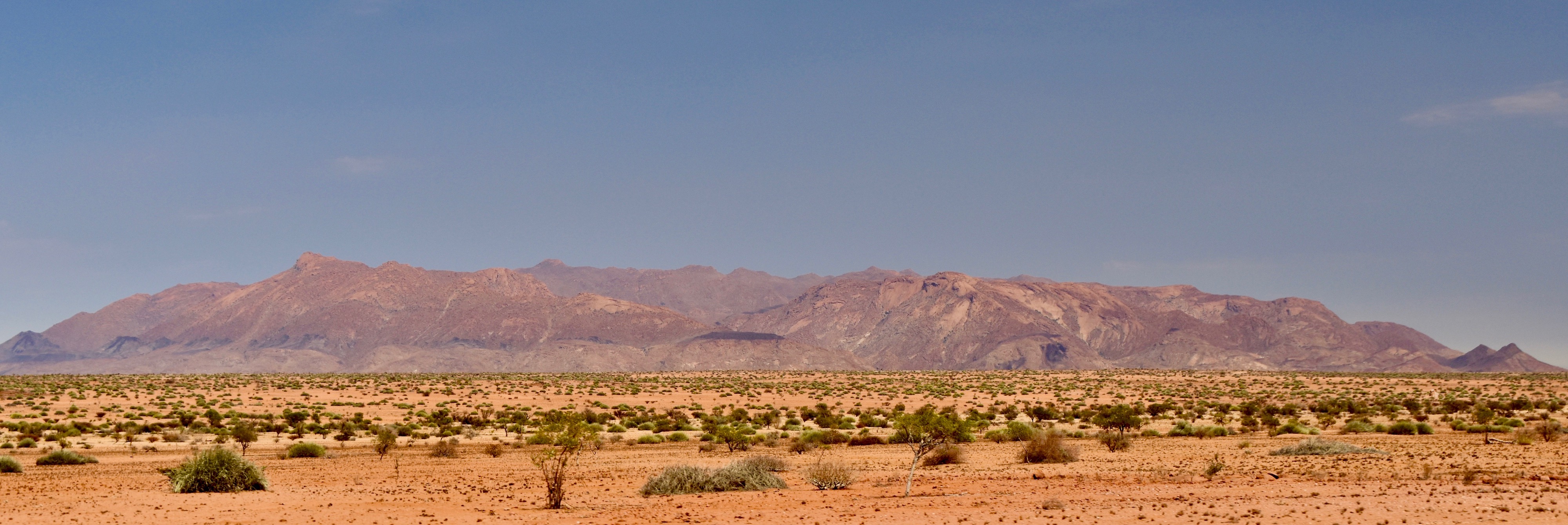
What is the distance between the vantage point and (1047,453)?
31.3m

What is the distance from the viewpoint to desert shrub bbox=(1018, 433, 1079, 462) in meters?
31.3

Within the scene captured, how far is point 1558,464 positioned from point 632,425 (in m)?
36.0

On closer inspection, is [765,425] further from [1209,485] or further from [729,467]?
[1209,485]

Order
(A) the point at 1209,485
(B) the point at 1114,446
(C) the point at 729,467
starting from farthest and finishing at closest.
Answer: (B) the point at 1114,446 < (C) the point at 729,467 < (A) the point at 1209,485

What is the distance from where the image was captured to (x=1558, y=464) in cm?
2595

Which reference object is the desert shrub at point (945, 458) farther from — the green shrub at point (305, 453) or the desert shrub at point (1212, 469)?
the green shrub at point (305, 453)

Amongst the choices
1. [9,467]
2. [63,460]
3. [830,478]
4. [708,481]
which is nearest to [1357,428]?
[830,478]

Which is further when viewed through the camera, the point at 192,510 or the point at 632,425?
the point at 632,425

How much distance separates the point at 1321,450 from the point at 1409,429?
12.9m

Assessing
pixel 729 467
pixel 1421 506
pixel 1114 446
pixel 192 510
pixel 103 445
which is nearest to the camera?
pixel 1421 506

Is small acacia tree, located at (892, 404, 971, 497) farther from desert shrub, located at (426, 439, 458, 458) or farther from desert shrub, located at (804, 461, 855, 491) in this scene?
desert shrub, located at (426, 439, 458, 458)

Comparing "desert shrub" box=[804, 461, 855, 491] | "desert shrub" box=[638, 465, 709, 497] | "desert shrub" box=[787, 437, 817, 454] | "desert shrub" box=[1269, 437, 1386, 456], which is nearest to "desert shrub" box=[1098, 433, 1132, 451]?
"desert shrub" box=[1269, 437, 1386, 456]

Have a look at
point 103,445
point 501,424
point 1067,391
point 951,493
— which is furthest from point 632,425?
point 1067,391

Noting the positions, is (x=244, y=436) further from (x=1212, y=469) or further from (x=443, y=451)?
(x=1212, y=469)
